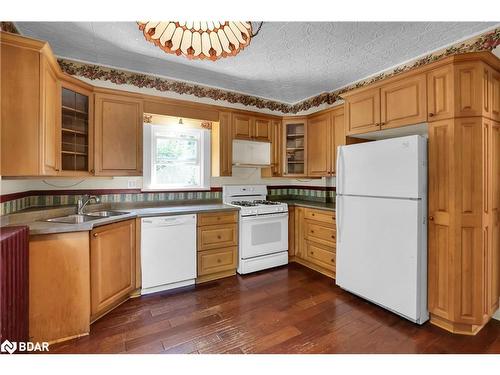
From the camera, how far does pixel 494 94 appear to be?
192 cm

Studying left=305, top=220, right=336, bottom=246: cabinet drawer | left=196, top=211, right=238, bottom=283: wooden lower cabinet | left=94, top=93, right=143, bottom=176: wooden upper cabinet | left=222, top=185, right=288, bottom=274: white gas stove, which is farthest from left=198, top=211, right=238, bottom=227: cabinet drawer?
left=305, top=220, right=336, bottom=246: cabinet drawer

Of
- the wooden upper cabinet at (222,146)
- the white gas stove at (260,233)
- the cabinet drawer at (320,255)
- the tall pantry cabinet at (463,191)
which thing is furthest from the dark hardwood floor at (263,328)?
the wooden upper cabinet at (222,146)

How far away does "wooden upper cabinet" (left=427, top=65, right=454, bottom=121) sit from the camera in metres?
1.83

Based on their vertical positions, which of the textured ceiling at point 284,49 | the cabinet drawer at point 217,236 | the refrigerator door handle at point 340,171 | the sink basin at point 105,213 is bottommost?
the cabinet drawer at point 217,236

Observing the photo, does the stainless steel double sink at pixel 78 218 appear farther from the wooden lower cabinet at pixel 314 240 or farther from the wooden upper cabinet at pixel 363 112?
the wooden upper cabinet at pixel 363 112

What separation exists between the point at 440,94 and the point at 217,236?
2.55 metres

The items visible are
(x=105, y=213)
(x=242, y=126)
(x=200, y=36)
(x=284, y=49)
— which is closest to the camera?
(x=200, y=36)

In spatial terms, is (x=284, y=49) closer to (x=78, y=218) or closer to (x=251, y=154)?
(x=251, y=154)

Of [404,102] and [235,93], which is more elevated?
[235,93]

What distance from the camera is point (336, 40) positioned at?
7.24 ft

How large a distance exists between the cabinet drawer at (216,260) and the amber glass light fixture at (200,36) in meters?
2.07

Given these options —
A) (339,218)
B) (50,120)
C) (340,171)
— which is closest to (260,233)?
(339,218)

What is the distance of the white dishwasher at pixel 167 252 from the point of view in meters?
2.46
